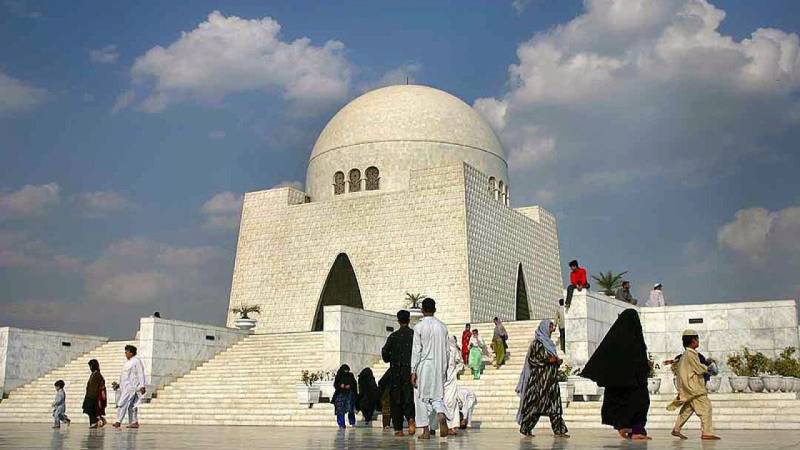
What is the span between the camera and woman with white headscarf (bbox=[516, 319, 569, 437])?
8680 mm

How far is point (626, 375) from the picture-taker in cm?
Result: 806

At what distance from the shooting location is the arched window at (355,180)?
92.4 feet

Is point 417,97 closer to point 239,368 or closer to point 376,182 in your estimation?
point 376,182

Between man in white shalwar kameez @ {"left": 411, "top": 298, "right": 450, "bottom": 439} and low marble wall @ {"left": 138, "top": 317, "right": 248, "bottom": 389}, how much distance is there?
1228cm

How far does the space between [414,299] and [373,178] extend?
19.6ft

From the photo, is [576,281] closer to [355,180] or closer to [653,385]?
[653,385]

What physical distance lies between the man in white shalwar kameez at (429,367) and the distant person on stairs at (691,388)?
2.21 meters

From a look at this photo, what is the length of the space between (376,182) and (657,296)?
1119 centimetres

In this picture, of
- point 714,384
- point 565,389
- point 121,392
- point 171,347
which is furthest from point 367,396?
point 171,347

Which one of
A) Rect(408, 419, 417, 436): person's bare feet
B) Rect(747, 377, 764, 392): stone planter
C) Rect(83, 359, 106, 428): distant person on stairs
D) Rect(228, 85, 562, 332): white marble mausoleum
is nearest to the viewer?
Rect(408, 419, 417, 436): person's bare feet

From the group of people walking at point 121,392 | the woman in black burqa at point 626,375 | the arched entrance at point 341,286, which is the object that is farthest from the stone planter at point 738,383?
the arched entrance at point 341,286

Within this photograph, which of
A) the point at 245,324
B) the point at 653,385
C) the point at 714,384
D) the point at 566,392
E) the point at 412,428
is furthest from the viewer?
the point at 245,324

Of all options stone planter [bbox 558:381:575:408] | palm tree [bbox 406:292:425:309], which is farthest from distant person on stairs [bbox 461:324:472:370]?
palm tree [bbox 406:292:425:309]

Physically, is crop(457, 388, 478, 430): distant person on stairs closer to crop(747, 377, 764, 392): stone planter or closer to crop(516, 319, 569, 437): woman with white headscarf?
crop(516, 319, 569, 437): woman with white headscarf
